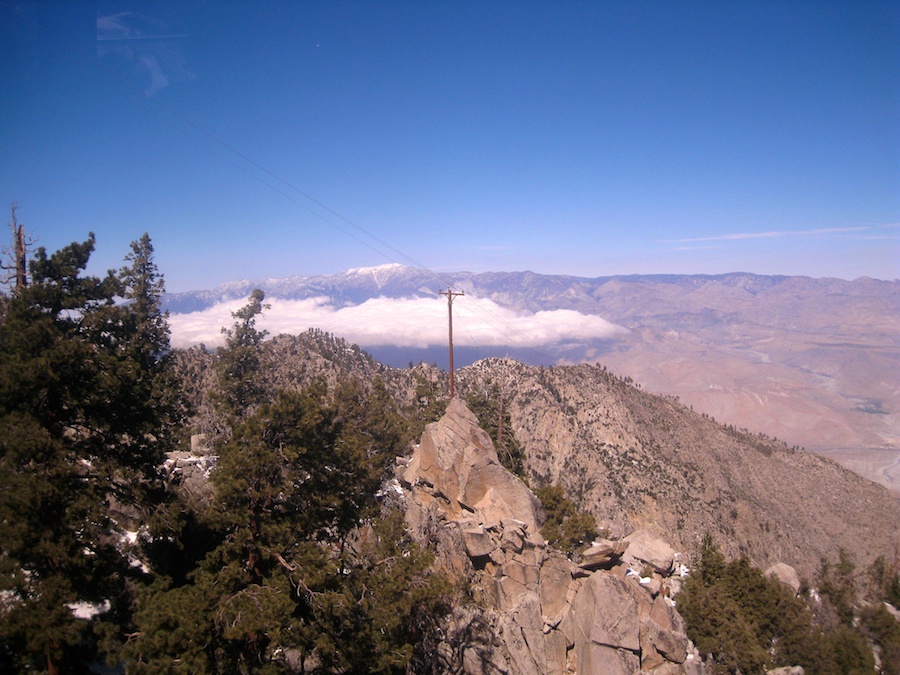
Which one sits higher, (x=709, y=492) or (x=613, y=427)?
(x=613, y=427)

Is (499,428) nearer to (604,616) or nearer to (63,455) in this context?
(604,616)

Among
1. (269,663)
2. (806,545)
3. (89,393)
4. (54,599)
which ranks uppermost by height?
(89,393)

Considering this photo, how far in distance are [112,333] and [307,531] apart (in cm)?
823

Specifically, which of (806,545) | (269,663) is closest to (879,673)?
(269,663)

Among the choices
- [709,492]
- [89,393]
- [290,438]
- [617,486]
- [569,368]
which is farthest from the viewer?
[569,368]

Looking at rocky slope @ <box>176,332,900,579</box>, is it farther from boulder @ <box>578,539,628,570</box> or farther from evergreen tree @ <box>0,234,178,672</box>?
evergreen tree @ <box>0,234,178,672</box>

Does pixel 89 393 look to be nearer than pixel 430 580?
Yes

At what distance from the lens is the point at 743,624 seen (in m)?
26.0

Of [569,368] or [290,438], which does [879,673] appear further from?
[569,368]

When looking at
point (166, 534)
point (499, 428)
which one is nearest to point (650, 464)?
point (499, 428)

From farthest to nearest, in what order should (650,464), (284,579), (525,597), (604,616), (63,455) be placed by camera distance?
(650,464) → (525,597) → (604,616) → (284,579) → (63,455)

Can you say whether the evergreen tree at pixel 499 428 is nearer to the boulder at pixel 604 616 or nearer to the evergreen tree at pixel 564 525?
the evergreen tree at pixel 564 525

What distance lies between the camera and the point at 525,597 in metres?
20.6

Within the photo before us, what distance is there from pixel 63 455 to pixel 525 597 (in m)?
16.8
